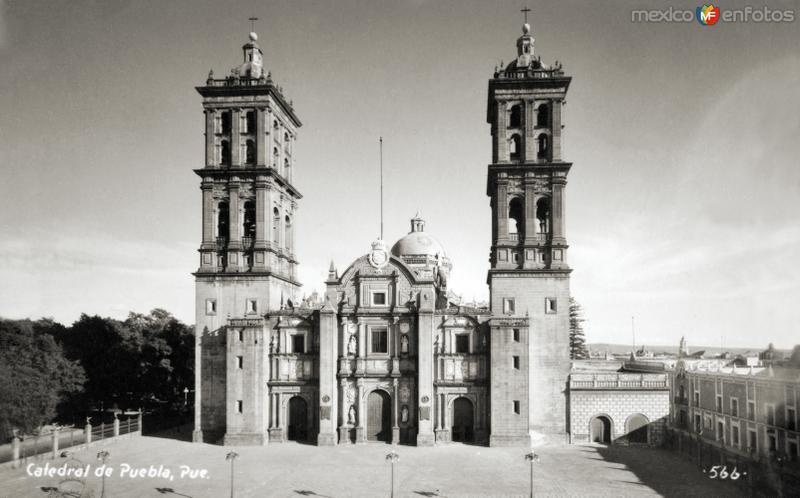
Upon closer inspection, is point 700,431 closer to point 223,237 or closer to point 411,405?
point 411,405

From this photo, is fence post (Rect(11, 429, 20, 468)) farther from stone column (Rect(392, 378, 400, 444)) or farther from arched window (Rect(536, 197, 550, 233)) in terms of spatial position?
arched window (Rect(536, 197, 550, 233))

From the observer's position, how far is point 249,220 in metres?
50.6

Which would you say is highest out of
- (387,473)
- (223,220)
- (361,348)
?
(223,220)

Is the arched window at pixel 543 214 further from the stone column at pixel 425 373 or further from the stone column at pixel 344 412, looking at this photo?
the stone column at pixel 344 412

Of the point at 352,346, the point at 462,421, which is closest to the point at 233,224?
the point at 352,346

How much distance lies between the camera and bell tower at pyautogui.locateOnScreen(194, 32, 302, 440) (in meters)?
48.3

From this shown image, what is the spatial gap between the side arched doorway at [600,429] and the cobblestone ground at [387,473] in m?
1.72

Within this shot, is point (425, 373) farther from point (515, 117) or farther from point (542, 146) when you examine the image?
point (515, 117)

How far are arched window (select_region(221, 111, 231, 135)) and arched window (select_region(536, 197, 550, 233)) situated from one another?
2520 centimetres

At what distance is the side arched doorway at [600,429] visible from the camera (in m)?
46.1

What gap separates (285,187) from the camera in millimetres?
53531

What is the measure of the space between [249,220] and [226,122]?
26.6 ft

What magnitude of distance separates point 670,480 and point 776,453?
619 cm

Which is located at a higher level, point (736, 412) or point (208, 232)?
point (208, 232)
